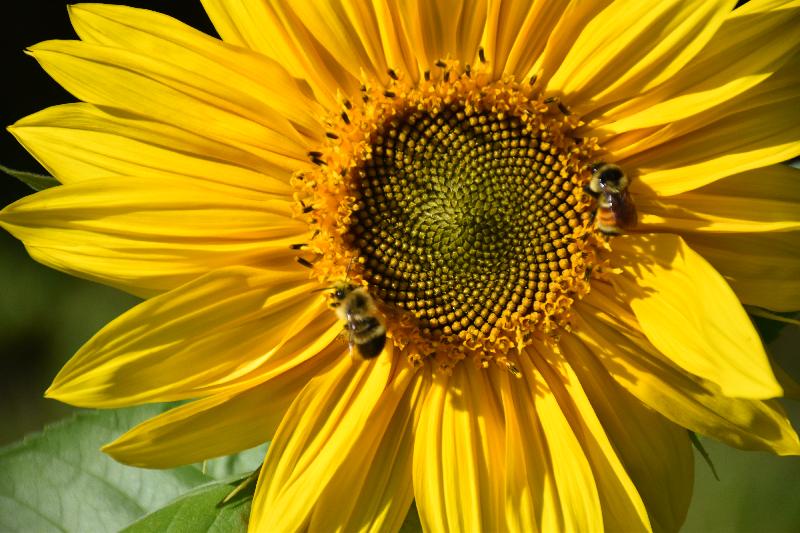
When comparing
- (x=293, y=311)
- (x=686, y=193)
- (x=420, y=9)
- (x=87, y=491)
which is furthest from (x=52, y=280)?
(x=686, y=193)

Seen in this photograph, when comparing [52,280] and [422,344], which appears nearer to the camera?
[422,344]

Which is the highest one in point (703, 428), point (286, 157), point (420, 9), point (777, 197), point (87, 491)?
point (420, 9)

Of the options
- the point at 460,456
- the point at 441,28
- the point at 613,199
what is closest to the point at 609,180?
the point at 613,199

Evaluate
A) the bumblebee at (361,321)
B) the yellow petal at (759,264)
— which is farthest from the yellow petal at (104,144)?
the yellow petal at (759,264)

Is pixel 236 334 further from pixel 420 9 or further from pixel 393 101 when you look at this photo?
pixel 420 9

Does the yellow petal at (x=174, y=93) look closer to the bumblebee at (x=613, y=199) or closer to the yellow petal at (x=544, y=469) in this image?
the bumblebee at (x=613, y=199)

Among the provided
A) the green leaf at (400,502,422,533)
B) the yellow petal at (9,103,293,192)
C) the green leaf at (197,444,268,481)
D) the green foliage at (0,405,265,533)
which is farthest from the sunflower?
the green foliage at (0,405,265,533)
